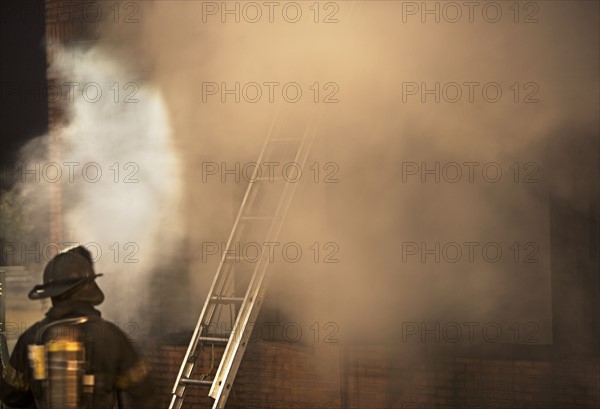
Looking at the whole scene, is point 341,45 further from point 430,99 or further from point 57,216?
point 57,216

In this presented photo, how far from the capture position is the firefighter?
550 cm

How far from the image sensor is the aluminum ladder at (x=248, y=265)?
7766 millimetres

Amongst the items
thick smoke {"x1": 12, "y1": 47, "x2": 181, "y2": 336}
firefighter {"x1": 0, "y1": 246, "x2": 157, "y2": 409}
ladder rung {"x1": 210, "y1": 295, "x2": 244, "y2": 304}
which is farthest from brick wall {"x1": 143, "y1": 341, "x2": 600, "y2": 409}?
firefighter {"x1": 0, "y1": 246, "x2": 157, "y2": 409}

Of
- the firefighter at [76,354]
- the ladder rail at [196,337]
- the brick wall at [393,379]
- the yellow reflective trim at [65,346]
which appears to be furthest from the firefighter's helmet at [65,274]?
the brick wall at [393,379]

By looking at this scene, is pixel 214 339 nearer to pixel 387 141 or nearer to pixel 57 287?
pixel 387 141

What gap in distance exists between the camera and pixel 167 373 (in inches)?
384

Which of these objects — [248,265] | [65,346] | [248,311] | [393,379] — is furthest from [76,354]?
[393,379]

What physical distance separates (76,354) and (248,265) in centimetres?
336

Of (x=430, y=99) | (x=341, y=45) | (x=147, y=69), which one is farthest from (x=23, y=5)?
(x=430, y=99)

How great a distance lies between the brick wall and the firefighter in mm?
3304

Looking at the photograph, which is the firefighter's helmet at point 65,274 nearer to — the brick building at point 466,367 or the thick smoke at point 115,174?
the brick building at point 466,367

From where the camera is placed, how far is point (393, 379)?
841 cm

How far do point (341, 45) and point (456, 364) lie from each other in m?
2.81

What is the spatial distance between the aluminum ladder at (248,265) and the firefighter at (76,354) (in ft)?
6.82
